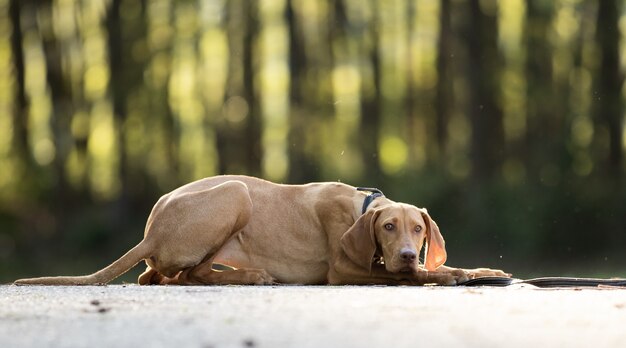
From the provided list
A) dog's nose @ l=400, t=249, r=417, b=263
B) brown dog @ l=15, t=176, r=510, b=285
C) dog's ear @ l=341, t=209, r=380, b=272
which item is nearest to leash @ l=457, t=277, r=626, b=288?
brown dog @ l=15, t=176, r=510, b=285

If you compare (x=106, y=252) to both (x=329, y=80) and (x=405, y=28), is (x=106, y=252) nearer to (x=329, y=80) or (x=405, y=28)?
(x=329, y=80)

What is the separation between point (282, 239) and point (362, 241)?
2.93ft

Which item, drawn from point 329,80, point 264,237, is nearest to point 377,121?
point 329,80

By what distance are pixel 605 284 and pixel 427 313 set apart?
10.9 ft

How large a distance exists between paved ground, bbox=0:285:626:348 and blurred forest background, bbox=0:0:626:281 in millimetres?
16747

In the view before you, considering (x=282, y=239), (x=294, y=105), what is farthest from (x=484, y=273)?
(x=294, y=105)

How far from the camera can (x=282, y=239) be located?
10234mm

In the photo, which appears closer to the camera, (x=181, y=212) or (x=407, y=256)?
(x=407, y=256)

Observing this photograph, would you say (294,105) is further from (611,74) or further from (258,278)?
(258,278)

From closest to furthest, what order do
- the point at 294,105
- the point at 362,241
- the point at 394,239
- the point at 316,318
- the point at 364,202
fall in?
the point at 316,318 < the point at 394,239 < the point at 362,241 < the point at 364,202 < the point at 294,105

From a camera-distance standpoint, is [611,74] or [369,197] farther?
[611,74]

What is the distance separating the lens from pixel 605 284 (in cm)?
907

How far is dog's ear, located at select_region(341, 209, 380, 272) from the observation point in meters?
9.52

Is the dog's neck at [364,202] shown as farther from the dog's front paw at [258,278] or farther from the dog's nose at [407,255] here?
the dog's front paw at [258,278]
